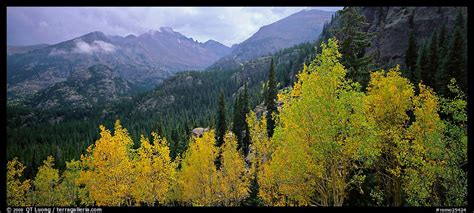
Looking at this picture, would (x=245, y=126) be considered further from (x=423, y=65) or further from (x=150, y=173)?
(x=150, y=173)

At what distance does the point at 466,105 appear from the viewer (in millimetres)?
17625

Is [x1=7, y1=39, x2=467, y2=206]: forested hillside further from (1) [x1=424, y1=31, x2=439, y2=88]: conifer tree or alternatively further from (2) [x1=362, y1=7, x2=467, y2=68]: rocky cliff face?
(2) [x1=362, y1=7, x2=467, y2=68]: rocky cliff face

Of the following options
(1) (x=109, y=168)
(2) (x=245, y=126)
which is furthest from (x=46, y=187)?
(2) (x=245, y=126)

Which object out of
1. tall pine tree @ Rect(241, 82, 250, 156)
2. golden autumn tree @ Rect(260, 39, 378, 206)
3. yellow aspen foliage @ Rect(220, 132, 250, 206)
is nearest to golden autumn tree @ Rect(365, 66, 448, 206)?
golden autumn tree @ Rect(260, 39, 378, 206)

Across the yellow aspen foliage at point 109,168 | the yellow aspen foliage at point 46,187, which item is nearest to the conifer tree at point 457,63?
the yellow aspen foliage at point 109,168

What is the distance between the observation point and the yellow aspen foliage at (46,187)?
47.1m

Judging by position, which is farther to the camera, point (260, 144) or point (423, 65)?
point (423, 65)

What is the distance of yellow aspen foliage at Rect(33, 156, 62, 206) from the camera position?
47.1 m

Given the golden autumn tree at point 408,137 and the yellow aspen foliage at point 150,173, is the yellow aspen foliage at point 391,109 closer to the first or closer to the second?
the golden autumn tree at point 408,137

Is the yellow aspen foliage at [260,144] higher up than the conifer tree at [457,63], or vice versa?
the conifer tree at [457,63]

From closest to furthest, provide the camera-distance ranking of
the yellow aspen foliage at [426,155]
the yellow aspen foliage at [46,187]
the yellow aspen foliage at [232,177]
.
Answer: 1. the yellow aspen foliage at [426,155]
2. the yellow aspen foliage at [232,177]
3. the yellow aspen foliage at [46,187]

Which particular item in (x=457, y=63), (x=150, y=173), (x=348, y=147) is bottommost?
A: (x=150, y=173)

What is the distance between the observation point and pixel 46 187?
48.5 meters
